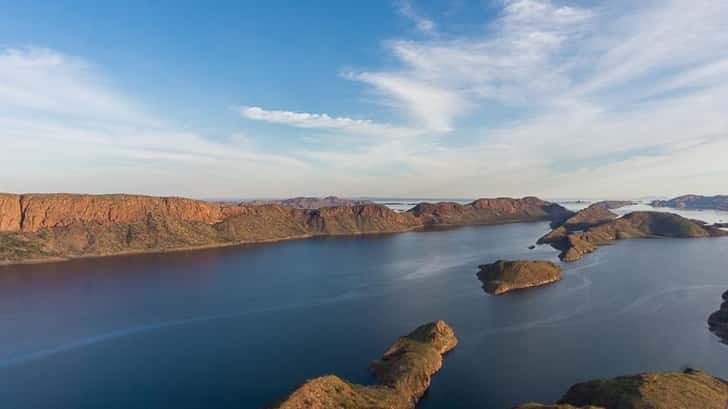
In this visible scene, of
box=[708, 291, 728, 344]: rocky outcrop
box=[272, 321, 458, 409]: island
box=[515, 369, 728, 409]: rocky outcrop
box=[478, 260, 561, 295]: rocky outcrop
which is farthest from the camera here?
box=[478, 260, 561, 295]: rocky outcrop

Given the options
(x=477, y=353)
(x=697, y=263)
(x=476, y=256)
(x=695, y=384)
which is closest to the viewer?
(x=695, y=384)

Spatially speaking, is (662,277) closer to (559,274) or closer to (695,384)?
(559,274)

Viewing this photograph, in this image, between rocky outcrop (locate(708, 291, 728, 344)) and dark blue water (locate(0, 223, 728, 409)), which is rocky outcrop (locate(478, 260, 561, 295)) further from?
rocky outcrop (locate(708, 291, 728, 344))

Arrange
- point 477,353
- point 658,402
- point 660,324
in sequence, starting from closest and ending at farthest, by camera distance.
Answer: point 658,402 < point 477,353 < point 660,324

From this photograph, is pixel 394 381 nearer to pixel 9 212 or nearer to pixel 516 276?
pixel 516 276

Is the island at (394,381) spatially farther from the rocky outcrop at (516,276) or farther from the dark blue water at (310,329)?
the rocky outcrop at (516,276)

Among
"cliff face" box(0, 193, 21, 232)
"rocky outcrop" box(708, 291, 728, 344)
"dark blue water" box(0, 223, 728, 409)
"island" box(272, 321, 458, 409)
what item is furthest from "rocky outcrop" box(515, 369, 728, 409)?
"cliff face" box(0, 193, 21, 232)

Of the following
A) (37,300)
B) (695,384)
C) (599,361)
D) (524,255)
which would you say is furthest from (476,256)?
(37,300)
